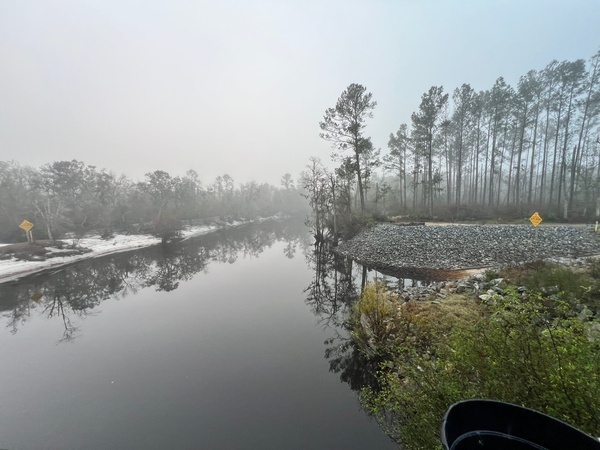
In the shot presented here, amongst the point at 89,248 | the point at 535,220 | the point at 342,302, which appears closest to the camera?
the point at 342,302

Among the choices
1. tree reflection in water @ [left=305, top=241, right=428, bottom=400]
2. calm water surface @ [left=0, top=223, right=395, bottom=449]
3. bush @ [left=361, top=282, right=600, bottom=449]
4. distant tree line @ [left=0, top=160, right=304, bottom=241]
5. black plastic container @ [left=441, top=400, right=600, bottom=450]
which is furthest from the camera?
distant tree line @ [left=0, top=160, right=304, bottom=241]

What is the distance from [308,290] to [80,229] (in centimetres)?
3184

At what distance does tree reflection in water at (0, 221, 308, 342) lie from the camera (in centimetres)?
954

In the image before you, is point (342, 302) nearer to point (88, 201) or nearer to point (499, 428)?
point (499, 428)

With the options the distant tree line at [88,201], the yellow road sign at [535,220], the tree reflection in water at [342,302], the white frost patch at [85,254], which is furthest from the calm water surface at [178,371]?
the distant tree line at [88,201]

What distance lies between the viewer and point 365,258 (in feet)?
54.1

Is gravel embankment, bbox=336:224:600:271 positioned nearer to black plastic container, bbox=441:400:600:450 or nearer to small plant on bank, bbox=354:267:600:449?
small plant on bank, bbox=354:267:600:449

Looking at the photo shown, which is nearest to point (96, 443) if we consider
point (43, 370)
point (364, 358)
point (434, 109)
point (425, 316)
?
point (43, 370)

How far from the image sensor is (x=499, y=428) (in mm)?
1587

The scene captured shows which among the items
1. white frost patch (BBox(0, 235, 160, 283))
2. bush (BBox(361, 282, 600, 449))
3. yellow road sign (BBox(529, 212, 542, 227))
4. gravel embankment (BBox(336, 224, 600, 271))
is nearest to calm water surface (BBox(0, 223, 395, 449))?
bush (BBox(361, 282, 600, 449))

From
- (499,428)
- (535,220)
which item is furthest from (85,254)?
(535,220)

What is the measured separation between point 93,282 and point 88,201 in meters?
25.8

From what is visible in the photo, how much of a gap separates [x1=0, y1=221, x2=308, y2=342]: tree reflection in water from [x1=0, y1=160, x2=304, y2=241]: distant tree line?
1035cm

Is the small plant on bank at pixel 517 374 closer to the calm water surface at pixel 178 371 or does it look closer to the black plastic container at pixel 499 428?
the black plastic container at pixel 499 428
